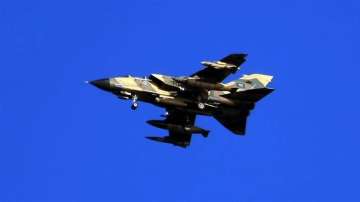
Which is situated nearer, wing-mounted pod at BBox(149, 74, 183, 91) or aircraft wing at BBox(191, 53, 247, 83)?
aircraft wing at BBox(191, 53, 247, 83)

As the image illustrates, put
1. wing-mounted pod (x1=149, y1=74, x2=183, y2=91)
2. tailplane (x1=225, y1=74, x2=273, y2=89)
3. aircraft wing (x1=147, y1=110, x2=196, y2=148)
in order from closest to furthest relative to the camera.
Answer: wing-mounted pod (x1=149, y1=74, x2=183, y2=91), tailplane (x1=225, y1=74, x2=273, y2=89), aircraft wing (x1=147, y1=110, x2=196, y2=148)

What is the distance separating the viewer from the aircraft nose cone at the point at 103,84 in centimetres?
6475

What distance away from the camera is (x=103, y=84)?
64812 millimetres

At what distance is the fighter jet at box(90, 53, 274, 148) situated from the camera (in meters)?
64.4

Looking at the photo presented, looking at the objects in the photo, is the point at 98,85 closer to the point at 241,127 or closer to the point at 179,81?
the point at 179,81

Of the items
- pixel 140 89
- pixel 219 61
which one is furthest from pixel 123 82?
pixel 219 61

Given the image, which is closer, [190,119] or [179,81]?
[179,81]

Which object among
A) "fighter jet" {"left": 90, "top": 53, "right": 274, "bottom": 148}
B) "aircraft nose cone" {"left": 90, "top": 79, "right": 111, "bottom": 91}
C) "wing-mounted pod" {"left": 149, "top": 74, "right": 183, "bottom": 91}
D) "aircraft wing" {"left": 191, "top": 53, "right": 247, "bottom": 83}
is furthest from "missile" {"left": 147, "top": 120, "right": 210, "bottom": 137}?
"aircraft wing" {"left": 191, "top": 53, "right": 247, "bottom": 83}

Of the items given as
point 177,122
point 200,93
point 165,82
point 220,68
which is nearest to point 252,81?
point 200,93

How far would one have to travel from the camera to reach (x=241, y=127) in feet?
228

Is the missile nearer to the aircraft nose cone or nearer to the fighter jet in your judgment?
the fighter jet

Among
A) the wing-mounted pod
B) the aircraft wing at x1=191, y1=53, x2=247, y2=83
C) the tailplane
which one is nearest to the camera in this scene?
the aircraft wing at x1=191, y1=53, x2=247, y2=83

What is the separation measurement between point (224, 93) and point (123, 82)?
6499 mm

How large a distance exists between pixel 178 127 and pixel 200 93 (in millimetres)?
4562
